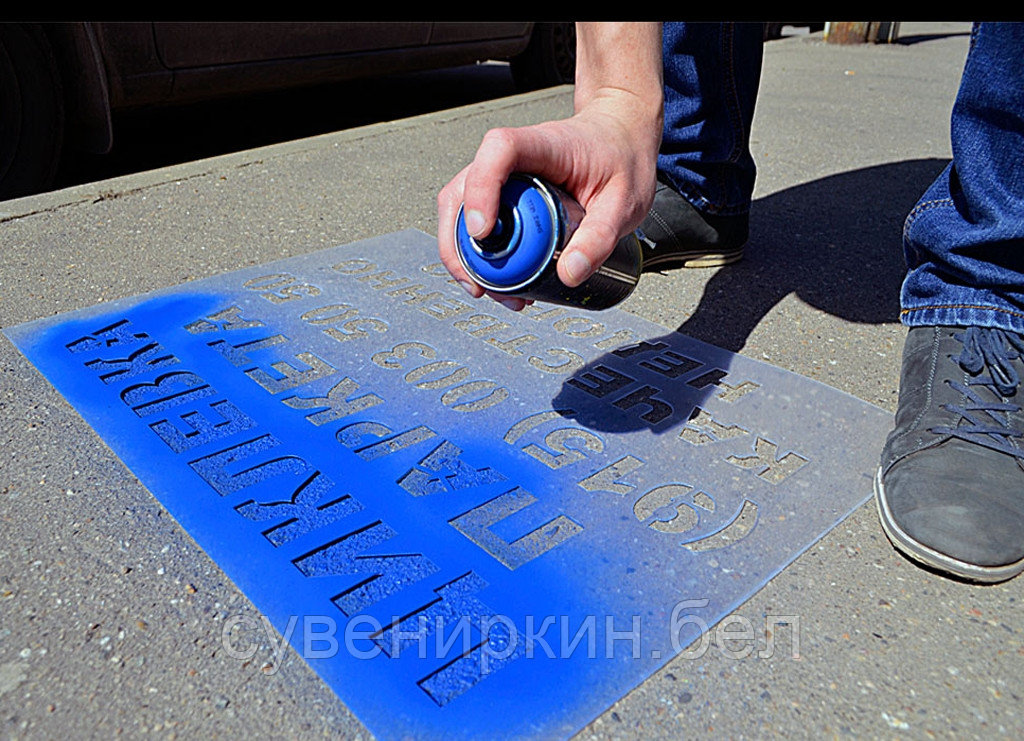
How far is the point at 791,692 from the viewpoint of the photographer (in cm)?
110

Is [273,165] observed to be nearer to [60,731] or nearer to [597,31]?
[597,31]

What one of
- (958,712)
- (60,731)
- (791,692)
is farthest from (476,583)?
(958,712)

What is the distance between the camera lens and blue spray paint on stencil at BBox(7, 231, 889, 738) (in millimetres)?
1140

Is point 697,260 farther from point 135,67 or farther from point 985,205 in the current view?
point 135,67

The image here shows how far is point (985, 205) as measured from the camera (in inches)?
61.8

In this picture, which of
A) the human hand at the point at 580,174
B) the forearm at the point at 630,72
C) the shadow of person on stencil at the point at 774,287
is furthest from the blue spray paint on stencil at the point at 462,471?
the forearm at the point at 630,72

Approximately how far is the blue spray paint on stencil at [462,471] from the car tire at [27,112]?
1.25 metres

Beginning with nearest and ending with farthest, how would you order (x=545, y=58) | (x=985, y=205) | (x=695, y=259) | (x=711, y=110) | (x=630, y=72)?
(x=630, y=72)
(x=985, y=205)
(x=711, y=110)
(x=695, y=259)
(x=545, y=58)

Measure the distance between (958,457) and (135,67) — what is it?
10.2ft

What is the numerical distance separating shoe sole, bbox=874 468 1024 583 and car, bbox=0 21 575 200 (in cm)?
298

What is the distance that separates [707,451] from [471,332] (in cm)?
71

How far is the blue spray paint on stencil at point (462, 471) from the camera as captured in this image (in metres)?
1.14

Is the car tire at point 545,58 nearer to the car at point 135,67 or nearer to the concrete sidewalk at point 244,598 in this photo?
the car at point 135,67

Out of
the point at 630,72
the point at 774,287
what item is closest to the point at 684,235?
the point at 774,287
